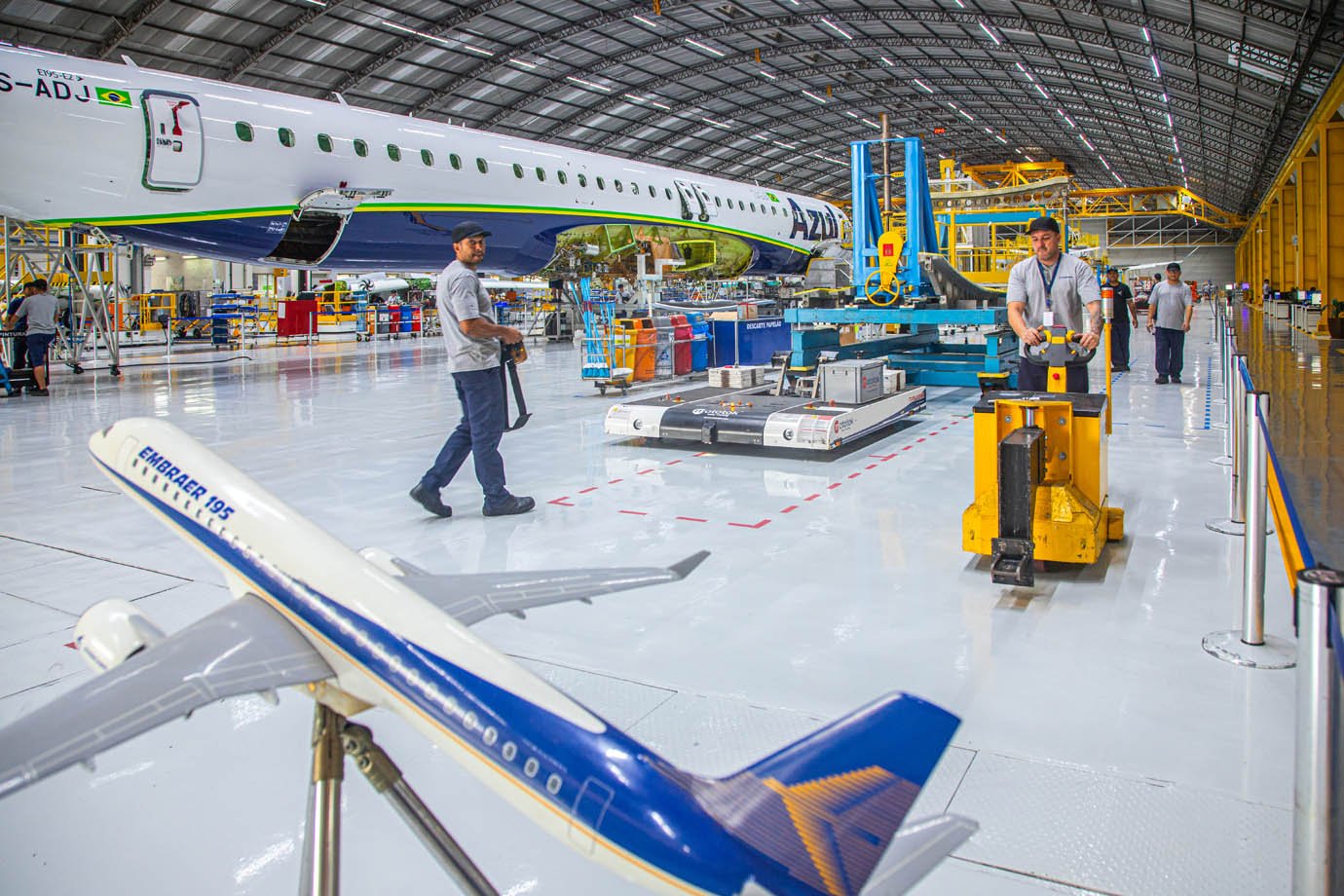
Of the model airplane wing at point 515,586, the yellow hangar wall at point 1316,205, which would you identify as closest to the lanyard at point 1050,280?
the model airplane wing at point 515,586

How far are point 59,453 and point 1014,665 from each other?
27.7 feet

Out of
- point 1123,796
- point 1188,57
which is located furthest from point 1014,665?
point 1188,57

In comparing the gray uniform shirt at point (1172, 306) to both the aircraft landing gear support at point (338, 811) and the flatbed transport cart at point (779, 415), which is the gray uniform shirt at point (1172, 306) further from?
the aircraft landing gear support at point (338, 811)

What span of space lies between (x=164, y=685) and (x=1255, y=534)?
3.74 metres

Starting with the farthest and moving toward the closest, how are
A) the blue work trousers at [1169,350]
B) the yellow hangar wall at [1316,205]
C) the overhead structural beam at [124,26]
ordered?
the overhead structural beam at [124,26], the yellow hangar wall at [1316,205], the blue work trousers at [1169,350]

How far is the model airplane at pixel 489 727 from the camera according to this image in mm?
1441

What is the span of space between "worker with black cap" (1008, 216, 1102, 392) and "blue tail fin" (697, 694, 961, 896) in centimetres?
467

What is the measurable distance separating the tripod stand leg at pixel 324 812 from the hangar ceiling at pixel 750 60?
2132 cm

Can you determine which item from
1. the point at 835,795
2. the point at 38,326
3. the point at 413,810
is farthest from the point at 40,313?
the point at 835,795

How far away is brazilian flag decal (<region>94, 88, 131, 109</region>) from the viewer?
427 inches

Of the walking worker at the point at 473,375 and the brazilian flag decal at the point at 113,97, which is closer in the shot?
the walking worker at the point at 473,375

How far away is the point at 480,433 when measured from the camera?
6.11m

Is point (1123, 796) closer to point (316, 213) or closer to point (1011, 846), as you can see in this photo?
point (1011, 846)

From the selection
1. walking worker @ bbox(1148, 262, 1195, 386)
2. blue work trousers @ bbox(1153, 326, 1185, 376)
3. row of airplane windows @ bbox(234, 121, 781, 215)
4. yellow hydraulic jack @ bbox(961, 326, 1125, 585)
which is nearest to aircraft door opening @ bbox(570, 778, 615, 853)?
yellow hydraulic jack @ bbox(961, 326, 1125, 585)
